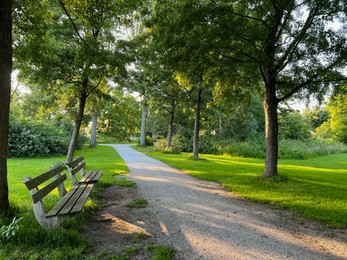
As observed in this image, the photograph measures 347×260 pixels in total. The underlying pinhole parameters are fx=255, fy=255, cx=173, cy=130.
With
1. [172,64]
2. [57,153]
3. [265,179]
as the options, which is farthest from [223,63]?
[57,153]

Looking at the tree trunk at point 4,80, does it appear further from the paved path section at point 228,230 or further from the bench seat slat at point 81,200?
the paved path section at point 228,230

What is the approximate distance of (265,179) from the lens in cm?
927

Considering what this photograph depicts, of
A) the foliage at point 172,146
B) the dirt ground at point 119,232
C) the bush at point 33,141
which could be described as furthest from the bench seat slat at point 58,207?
the foliage at point 172,146

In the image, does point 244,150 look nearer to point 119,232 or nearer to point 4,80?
point 119,232

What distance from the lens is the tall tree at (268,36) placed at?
756 centimetres

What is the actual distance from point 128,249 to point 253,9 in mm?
8365

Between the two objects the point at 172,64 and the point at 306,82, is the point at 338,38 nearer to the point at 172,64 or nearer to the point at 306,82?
the point at 306,82

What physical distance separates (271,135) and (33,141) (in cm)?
1623

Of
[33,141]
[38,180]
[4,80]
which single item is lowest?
[38,180]

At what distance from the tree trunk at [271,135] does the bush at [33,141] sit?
15.6 m

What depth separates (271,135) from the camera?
9664mm

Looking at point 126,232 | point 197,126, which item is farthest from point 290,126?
point 126,232

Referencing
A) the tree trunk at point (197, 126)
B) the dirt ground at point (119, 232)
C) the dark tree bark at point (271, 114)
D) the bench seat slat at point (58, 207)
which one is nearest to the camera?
the dirt ground at point (119, 232)

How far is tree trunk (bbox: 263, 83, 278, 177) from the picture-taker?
9.53m
